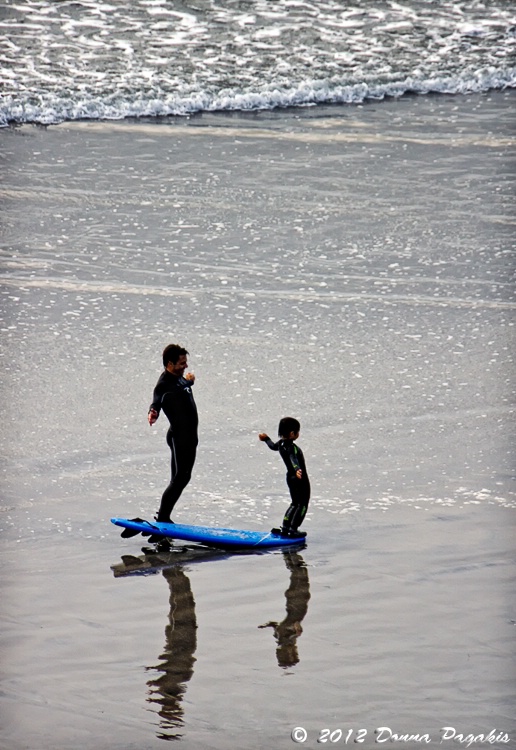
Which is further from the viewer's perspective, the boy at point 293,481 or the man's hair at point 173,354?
the man's hair at point 173,354

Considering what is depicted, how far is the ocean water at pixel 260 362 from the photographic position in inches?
174

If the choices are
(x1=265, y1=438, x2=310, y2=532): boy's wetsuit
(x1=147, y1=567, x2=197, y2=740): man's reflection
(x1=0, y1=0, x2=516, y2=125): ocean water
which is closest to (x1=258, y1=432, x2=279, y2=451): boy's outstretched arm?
(x1=265, y1=438, x2=310, y2=532): boy's wetsuit

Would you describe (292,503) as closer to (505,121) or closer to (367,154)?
(367,154)

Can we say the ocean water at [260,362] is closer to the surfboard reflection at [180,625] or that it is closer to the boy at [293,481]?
the surfboard reflection at [180,625]

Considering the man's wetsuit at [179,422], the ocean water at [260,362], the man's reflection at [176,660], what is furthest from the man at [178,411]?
the man's reflection at [176,660]

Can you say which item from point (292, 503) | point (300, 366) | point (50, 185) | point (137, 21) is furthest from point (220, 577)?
point (137, 21)

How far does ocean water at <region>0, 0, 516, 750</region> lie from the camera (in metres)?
4.43

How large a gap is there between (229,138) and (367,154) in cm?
153

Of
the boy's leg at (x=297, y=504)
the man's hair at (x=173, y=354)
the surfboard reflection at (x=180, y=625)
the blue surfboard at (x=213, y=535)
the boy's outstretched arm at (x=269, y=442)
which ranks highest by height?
the man's hair at (x=173, y=354)

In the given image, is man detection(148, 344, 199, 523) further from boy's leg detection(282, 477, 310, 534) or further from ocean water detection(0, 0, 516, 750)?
boy's leg detection(282, 477, 310, 534)

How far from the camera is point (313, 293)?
8.84 metres

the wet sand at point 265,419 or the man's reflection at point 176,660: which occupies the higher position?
the wet sand at point 265,419

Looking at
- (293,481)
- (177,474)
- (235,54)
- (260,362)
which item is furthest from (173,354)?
(235,54)

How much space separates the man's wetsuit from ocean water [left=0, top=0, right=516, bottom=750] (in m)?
0.28
